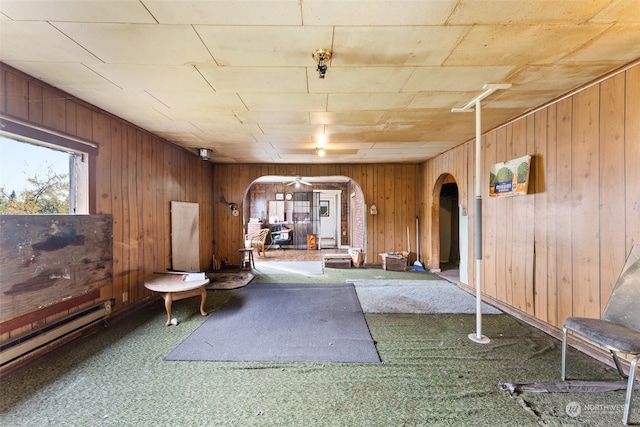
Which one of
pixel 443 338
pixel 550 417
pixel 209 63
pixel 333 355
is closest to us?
pixel 550 417

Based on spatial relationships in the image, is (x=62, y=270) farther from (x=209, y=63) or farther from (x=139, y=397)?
(x=209, y=63)

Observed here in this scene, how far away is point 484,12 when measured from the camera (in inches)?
57.6

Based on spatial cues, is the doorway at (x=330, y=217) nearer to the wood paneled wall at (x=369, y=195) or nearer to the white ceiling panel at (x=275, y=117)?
the wood paneled wall at (x=369, y=195)

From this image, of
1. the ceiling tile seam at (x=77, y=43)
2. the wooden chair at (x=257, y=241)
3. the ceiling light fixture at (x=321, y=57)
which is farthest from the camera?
the wooden chair at (x=257, y=241)

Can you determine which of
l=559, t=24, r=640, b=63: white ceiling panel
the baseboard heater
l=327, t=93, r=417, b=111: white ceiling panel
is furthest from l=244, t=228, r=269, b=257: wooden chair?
l=559, t=24, r=640, b=63: white ceiling panel

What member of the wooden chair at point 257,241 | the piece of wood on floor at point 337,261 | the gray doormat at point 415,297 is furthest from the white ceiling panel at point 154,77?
the wooden chair at point 257,241

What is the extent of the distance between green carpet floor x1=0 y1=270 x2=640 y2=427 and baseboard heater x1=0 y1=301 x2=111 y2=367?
145mm

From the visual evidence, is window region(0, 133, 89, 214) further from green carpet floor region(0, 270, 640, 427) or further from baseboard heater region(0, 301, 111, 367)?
green carpet floor region(0, 270, 640, 427)

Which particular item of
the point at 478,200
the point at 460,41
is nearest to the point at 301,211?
the point at 478,200

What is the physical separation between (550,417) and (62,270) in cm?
406

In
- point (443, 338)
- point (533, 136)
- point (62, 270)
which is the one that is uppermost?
point (533, 136)

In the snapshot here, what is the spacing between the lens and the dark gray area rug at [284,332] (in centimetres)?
231

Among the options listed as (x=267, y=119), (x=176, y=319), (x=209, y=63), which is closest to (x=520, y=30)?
(x=209, y=63)

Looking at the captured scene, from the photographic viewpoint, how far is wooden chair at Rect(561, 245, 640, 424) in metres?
1.64
